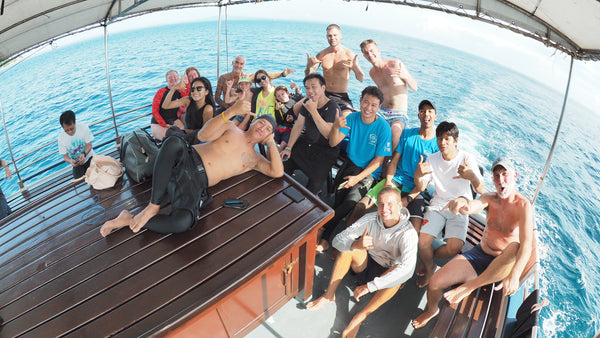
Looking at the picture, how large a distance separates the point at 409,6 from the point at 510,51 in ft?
216

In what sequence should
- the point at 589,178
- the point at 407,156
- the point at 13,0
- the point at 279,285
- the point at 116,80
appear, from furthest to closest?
the point at 116,80, the point at 589,178, the point at 407,156, the point at 13,0, the point at 279,285

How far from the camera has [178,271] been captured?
5.53 feet

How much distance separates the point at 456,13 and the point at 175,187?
355cm

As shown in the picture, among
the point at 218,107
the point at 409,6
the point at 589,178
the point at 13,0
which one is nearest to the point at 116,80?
the point at 218,107

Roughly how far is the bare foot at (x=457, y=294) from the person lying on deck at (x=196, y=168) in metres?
1.64

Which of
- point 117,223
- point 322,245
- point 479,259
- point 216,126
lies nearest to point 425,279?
point 479,259

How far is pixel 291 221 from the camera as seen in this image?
2.02m

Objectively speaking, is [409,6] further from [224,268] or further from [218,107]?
[224,268]

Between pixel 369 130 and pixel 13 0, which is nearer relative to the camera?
pixel 13 0

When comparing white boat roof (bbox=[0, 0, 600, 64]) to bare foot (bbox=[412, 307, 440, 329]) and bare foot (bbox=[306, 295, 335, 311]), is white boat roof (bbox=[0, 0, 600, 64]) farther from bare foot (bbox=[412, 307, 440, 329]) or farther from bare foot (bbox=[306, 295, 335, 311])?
bare foot (bbox=[306, 295, 335, 311])

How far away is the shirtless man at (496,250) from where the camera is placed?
6.36 ft

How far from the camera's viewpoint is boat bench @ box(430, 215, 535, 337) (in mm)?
1771

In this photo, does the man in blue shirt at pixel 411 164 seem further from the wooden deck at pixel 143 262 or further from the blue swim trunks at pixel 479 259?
the wooden deck at pixel 143 262

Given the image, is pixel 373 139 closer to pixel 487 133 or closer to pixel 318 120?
pixel 318 120
